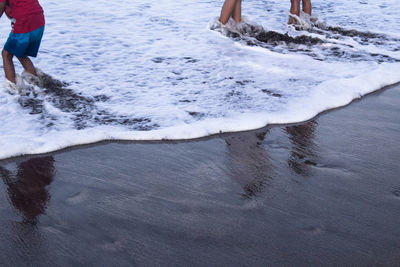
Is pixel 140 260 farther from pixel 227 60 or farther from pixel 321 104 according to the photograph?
pixel 227 60

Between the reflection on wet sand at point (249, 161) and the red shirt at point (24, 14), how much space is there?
2255 mm

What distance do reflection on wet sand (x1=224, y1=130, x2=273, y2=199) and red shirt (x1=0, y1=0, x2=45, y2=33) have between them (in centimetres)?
225

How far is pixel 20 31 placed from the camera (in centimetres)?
442

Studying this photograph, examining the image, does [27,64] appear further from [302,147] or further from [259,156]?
[302,147]

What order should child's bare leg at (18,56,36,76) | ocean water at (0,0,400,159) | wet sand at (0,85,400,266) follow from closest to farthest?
wet sand at (0,85,400,266)
ocean water at (0,0,400,159)
child's bare leg at (18,56,36,76)

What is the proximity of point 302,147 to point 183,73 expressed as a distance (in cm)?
209

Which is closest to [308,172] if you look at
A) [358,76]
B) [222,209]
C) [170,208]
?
[222,209]

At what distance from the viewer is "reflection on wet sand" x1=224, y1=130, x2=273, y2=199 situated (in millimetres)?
2725

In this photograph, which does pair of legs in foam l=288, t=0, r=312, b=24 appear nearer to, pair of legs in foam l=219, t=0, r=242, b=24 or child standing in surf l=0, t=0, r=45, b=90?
pair of legs in foam l=219, t=0, r=242, b=24

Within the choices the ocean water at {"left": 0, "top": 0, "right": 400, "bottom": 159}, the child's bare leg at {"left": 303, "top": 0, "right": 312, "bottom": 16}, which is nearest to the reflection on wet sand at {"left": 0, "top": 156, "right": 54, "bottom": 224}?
the ocean water at {"left": 0, "top": 0, "right": 400, "bottom": 159}

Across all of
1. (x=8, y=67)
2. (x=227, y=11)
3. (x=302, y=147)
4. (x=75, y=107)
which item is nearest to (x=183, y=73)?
(x=75, y=107)

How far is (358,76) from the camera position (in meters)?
4.84

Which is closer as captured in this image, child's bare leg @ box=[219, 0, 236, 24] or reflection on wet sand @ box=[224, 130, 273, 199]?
reflection on wet sand @ box=[224, 130, 273, 199]

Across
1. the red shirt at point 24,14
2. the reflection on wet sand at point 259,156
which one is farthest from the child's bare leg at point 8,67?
the reflection on wet sand at point 259,156
